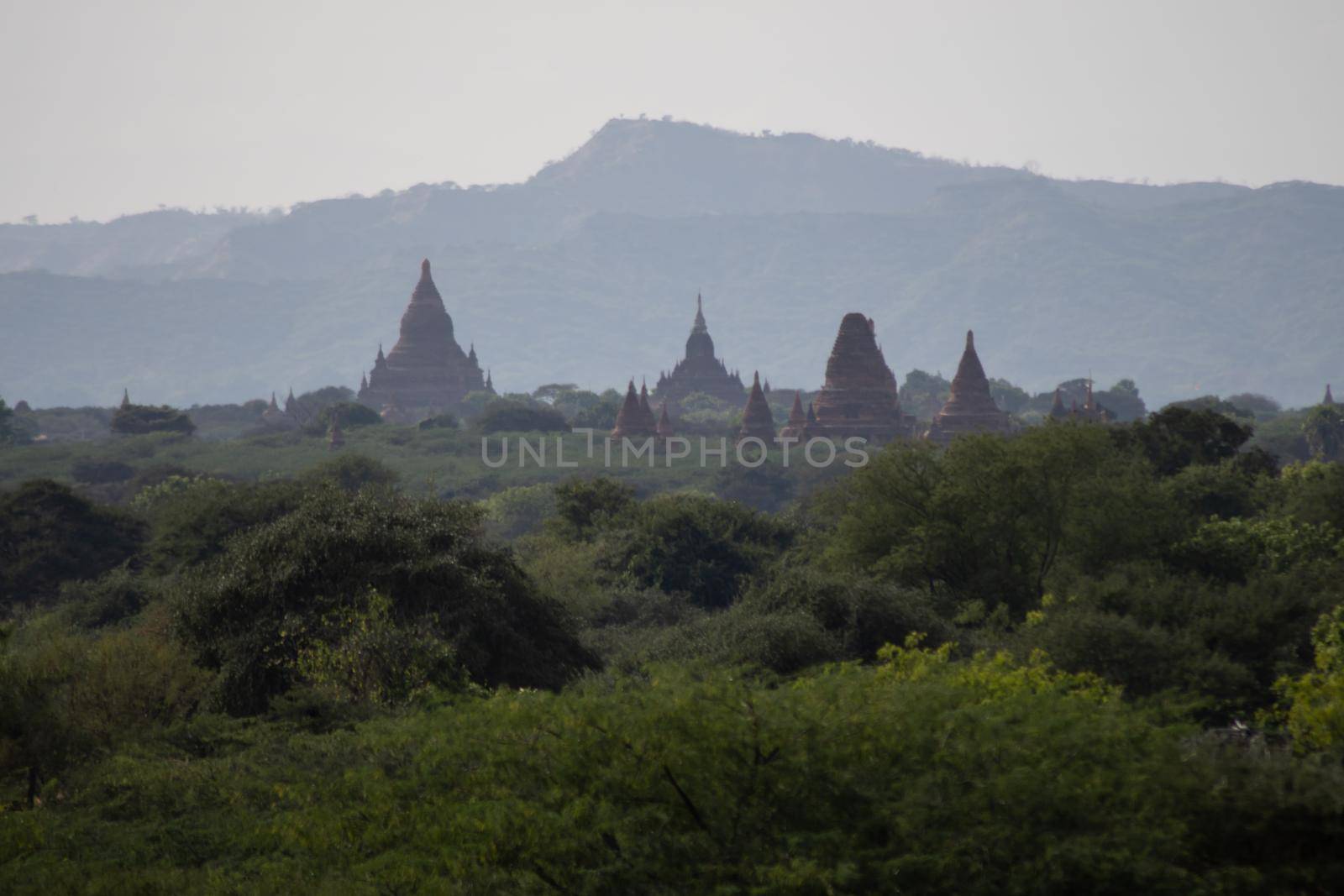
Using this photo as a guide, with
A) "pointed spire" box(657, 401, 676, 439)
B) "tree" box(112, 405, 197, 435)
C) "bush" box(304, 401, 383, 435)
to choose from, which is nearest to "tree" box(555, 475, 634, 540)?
"pointed spire" box(657, 401, 676, 439)

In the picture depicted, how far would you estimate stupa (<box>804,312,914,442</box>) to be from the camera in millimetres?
88688

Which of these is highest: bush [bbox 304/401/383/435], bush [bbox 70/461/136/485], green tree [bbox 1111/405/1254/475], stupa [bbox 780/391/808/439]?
bush [bbox 304/401/383/435]

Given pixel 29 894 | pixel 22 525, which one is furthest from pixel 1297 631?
pixel 22 525

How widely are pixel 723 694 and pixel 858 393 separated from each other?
7673cm

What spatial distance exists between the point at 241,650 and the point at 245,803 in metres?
6.89

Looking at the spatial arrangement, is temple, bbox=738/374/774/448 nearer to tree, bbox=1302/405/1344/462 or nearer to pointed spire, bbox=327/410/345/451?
pointed spire, bbox=327/410/345/451

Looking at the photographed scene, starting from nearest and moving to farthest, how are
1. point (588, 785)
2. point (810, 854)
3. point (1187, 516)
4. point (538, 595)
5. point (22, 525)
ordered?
point (810, 854) < point (588, 785) < point (538, 595) < point (1187, 516) < point (22, 525)

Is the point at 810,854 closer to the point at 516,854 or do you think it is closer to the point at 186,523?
the point at 516,854

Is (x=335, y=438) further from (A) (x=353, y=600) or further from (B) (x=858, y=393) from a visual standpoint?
(A) (x=353, y=600)

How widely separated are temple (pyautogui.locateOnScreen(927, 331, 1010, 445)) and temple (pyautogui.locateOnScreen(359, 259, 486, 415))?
5555 centimetres

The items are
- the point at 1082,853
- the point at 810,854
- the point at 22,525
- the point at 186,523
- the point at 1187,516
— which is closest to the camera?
the point at 1082,853

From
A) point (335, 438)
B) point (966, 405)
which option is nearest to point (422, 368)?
point (335, 438)

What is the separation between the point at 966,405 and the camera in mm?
86438

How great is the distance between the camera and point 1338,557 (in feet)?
89.8
